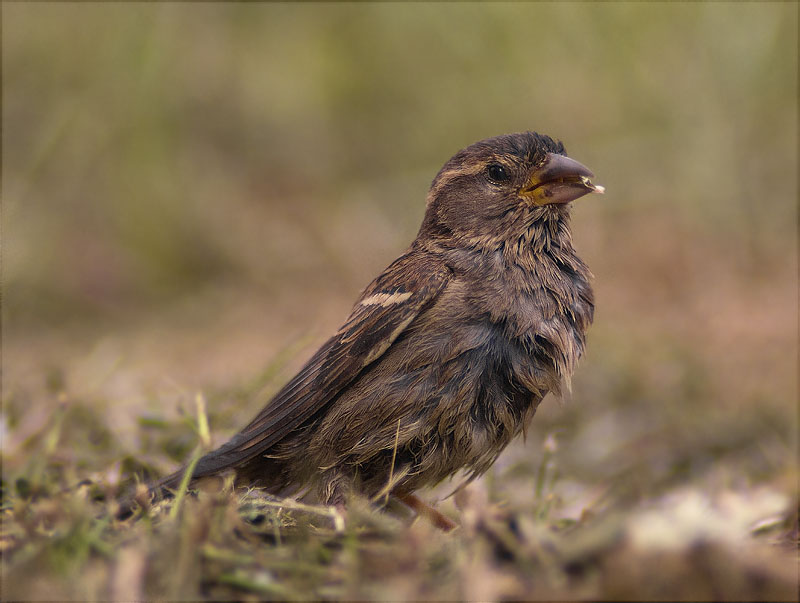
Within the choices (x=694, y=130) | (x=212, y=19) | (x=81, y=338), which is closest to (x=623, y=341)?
(x=694, y=130)

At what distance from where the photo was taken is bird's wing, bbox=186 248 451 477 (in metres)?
3.37

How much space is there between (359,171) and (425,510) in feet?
21.9

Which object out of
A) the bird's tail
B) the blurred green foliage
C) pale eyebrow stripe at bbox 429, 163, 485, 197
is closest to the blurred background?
the blurred green foliage

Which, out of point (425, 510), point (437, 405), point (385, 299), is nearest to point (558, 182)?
point (385, 299)

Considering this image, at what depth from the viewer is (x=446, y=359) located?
3240mm

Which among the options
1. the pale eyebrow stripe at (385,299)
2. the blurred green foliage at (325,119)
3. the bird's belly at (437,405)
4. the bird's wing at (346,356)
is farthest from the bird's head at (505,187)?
the blurred green foliage at (325,119)

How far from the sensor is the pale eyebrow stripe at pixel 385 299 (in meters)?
3.39

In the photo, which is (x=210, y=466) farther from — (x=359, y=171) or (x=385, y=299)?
(x=359, y=171)

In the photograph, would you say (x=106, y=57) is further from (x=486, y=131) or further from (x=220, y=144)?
(x=486, y=131)

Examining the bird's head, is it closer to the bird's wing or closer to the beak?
the beak

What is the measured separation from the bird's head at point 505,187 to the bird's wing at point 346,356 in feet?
1.00

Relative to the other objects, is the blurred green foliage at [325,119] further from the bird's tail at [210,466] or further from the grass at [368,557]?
the grass at [368,557]

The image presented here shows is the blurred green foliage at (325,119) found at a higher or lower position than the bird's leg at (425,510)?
higher

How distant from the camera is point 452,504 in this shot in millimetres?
3951
